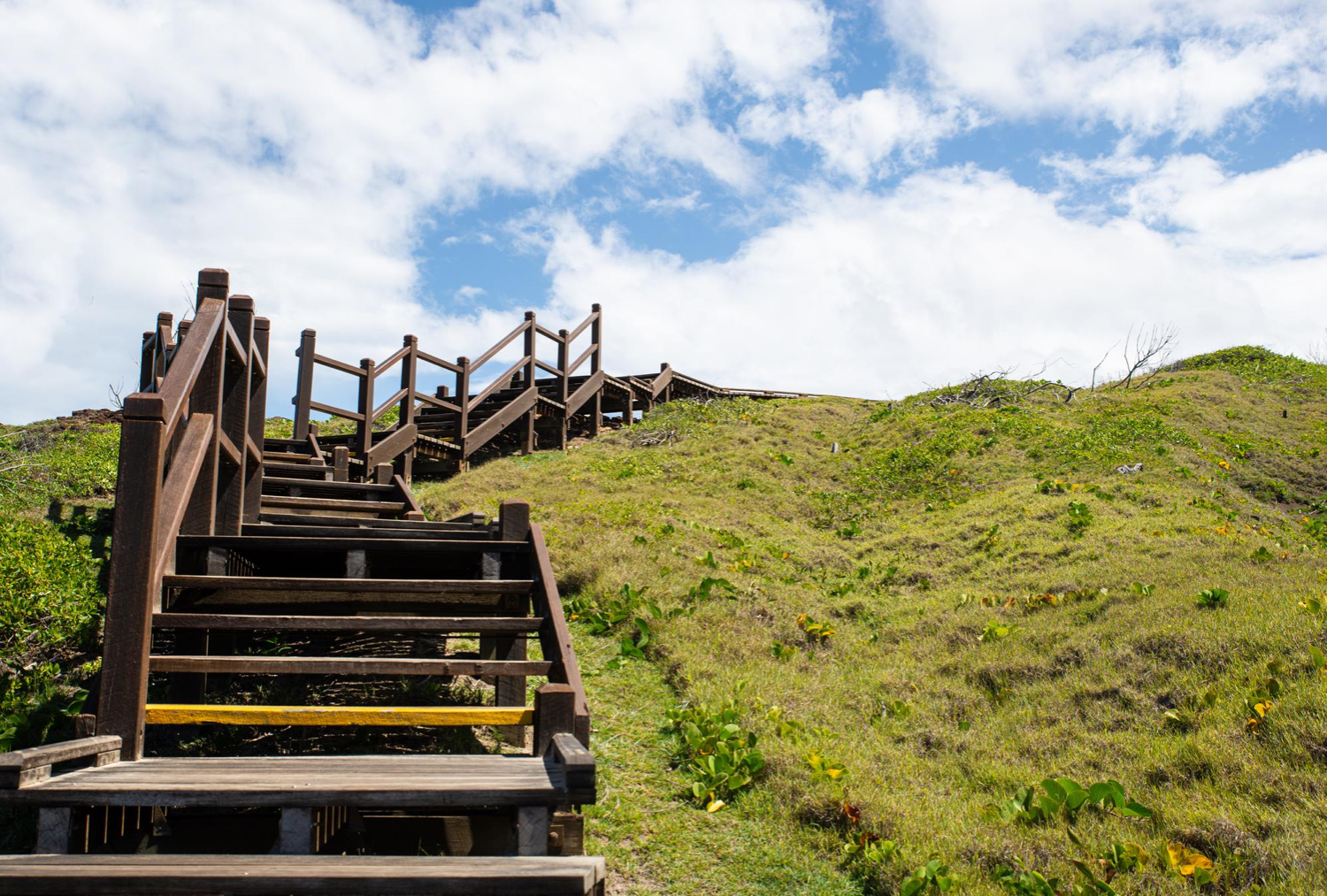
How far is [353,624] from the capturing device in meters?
4.00

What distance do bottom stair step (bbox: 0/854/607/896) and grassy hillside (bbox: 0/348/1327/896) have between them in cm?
147

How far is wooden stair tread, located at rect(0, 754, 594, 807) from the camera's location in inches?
104

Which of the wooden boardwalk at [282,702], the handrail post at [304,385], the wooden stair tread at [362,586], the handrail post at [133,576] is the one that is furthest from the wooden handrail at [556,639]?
the handrail post at [304,385]

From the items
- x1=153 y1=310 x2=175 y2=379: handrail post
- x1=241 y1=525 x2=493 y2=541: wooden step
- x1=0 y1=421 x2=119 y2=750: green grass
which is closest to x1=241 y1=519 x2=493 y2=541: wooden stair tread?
x1=241 y1=525 x2=493 y2=541: wooden step

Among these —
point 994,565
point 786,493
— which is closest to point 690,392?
point 786,493

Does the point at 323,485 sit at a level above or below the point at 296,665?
above

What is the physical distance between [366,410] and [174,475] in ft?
24.0

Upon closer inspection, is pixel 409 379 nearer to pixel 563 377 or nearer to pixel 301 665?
pixel 563 377

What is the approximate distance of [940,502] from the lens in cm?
1301

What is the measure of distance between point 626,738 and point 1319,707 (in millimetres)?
3830

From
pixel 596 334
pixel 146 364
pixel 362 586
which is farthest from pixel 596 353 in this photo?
pixel 362 586

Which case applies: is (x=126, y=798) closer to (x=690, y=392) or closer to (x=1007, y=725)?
(x=1007, y=725)

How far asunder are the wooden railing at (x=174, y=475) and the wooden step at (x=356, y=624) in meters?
0.31

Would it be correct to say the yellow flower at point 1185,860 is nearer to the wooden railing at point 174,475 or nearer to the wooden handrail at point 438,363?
the wooden railing at point 174,475
